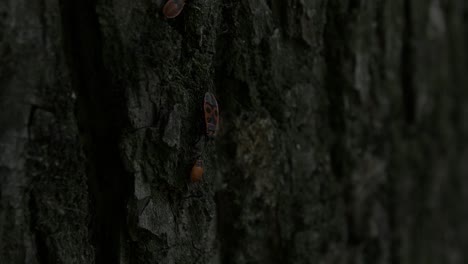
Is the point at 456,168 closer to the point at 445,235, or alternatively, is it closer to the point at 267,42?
the point at 445,235

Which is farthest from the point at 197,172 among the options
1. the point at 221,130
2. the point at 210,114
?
the point at 221,130

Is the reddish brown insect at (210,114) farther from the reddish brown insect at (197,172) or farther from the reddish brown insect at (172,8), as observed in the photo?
the reddish brown insect at (172,8)

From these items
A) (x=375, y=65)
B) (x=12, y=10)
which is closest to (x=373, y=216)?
(x=375, y=65)

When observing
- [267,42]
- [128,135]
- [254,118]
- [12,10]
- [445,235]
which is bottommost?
[445,235]

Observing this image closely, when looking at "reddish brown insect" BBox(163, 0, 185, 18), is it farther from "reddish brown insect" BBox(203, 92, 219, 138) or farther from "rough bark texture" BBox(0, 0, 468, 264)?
"reddish brown insect" BBox(203, 92, 219, 138)

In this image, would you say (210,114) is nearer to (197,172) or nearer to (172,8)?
(197,172)

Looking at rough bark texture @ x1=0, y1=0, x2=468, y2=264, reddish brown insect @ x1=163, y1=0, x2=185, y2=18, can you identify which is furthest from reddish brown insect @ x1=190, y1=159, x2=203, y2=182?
reddish brown insect @ x1=163, y1=0, x2=185, y2=18
